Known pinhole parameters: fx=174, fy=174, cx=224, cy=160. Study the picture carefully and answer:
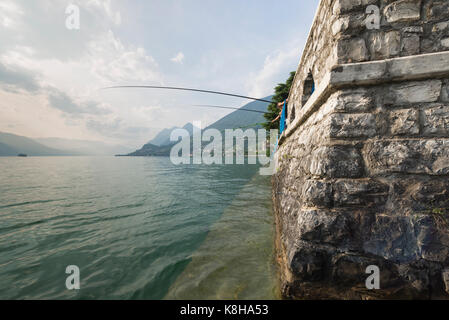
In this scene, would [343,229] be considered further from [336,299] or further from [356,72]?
[356,72]

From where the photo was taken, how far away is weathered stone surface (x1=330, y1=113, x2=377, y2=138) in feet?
7.12

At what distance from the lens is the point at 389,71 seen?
6.84ft

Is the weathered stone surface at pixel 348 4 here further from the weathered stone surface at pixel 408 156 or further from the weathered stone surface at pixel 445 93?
the weathered stone surface at pixel 408 156

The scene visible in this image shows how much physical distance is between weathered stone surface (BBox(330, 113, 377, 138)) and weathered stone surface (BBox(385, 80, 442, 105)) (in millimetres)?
323

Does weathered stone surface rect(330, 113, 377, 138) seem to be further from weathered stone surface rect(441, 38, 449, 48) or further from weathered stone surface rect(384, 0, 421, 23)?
weathered stone surface rect(384, 0, 421, 23)

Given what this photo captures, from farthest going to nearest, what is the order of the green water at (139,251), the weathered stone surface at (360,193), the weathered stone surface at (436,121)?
1. the green water at (139,251)
2. the weathered stone surface at (360,193)
3. the weathered stone surface at (436,121)

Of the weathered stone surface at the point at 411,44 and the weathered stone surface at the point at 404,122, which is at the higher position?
the weathered stone surface at the point at 411,44

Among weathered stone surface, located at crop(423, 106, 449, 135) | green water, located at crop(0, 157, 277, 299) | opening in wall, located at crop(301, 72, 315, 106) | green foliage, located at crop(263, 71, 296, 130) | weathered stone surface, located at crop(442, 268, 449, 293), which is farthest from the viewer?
green foliage, located at crop(263, 71, 296, 130)

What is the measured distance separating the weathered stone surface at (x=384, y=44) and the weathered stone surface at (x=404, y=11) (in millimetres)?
155

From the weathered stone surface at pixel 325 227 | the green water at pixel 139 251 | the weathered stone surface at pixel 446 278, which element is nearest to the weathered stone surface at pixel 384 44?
the weathered stone surface at pixel 325 227

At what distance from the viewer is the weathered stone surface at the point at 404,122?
6.67 ft

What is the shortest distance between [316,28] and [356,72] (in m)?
1.80

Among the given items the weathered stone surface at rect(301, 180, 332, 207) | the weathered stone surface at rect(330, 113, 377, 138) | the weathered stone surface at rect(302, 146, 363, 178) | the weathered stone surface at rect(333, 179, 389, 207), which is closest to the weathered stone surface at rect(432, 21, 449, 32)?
the weathered stone surface at rect(330, 113, 377, 138)
